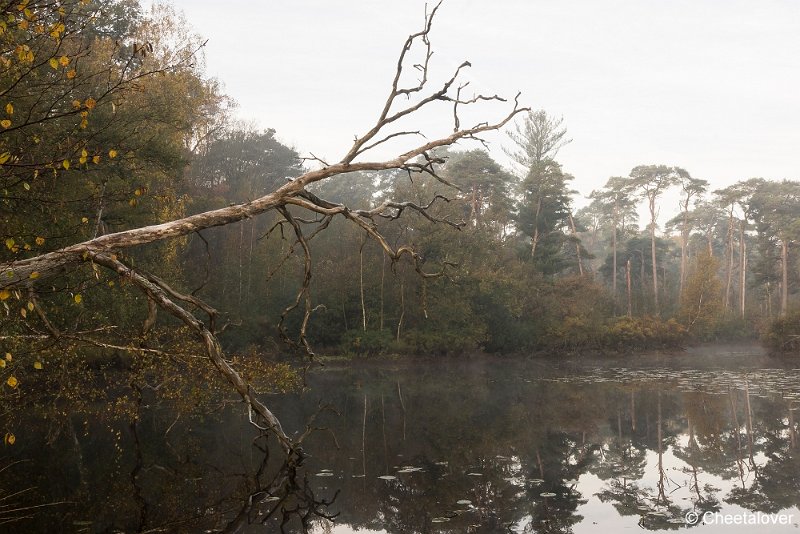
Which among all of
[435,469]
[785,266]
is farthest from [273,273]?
[785,266]

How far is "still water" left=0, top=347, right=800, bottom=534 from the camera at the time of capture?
7.82 meters

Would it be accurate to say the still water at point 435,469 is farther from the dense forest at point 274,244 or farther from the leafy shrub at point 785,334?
the leafy shrub at point 785,334

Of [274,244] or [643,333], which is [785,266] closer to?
[643,333]

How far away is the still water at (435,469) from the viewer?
782cm

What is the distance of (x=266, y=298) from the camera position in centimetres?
3447

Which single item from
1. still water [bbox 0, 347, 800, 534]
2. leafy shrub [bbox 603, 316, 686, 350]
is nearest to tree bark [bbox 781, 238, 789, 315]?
leafy shrub [bbox 603, 316, 686, 350]

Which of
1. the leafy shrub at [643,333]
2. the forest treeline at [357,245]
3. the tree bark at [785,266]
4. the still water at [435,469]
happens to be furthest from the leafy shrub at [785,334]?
the still water at [435,469]

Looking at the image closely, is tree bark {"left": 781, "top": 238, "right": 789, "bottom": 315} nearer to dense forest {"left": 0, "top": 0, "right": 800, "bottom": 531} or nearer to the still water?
dense forest {"left": 0, "top": 0, "right": 800, "bottom": 531}

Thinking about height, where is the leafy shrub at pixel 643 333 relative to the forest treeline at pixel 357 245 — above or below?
below

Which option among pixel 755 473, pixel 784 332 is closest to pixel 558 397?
pixel 755 473

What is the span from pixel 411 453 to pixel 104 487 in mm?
4920

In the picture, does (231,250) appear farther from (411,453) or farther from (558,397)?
(411,453)

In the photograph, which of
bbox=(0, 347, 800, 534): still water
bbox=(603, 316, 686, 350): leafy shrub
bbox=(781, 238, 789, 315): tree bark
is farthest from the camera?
bbox=(781, 238, 789, 315): tree bark

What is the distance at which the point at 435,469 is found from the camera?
33.8ft
